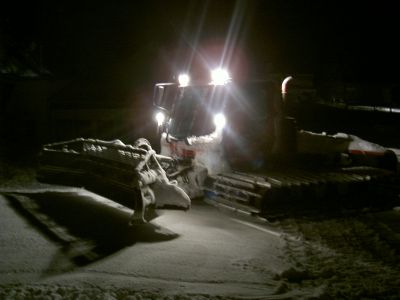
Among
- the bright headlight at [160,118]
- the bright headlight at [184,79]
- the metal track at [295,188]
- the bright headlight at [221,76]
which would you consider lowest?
the metal track at [295,188]

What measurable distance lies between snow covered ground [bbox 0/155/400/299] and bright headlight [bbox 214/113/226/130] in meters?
1.63

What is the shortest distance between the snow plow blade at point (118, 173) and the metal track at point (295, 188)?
1.22m

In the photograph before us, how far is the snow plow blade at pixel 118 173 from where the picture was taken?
A: 6941mm

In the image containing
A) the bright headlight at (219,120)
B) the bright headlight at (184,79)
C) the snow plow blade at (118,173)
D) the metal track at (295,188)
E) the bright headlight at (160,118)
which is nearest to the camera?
the snow plow blade at (118,173)

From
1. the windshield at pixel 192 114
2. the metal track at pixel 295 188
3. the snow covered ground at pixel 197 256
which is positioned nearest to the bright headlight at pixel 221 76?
the windshield at pixel 192 114

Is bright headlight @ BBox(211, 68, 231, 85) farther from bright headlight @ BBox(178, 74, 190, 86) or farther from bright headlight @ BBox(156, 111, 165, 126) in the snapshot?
bright headlight @ BBox(156, 111, 165, 126)

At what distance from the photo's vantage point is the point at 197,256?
6.05 m

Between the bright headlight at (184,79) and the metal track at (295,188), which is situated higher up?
the bright headlight at (184,79)

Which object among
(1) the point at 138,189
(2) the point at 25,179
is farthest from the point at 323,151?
(2) the point at 25,179

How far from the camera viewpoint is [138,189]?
6824 millimetres

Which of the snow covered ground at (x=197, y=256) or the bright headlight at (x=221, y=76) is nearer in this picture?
the snow covered ground at (x=197, y=256)

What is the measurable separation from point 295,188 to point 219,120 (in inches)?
75.3

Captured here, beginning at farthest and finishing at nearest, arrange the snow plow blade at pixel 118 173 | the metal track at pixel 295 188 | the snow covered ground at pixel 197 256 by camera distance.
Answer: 1. the metal track at pixel 295 188
2. the snow plow blade at pixel 118 173
3. the snow covered ground at pixel 197 256

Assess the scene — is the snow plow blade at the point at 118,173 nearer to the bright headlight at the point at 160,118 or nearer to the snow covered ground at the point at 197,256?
the snow covered ground at the point at 197,256
